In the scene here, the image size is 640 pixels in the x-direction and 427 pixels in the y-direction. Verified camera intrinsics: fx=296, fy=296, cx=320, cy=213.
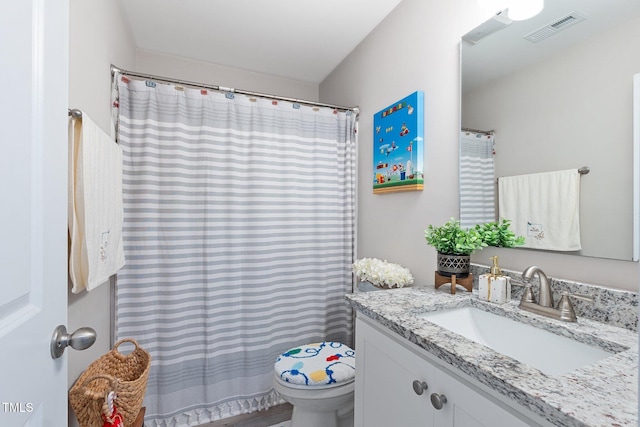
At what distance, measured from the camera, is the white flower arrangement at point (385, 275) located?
5.00 feet

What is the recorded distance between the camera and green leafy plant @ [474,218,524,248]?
115 cm

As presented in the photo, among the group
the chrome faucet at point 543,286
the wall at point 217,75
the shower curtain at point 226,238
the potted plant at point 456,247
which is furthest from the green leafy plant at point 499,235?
the wall at point 217,75

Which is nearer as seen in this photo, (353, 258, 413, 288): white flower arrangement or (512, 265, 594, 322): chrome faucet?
(512, 265, 594, 322): chrome faucet

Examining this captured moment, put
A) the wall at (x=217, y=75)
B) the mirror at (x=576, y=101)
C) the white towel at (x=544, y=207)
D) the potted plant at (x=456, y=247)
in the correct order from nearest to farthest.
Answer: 1. the mirror at (x=576, y=101)
2. the white towel at (x=544, y=207)
3. the potted plant at (x=456, y=247)
4. the wall at (x=217, y=75)

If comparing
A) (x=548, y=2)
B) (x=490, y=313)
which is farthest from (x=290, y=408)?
(x=548, y=2)

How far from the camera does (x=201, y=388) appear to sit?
5.90ft

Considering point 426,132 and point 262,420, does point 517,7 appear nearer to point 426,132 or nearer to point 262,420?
point 426,132

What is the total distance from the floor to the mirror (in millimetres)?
1785

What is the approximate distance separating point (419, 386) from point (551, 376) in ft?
1.05

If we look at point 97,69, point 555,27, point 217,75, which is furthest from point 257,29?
point 555,27

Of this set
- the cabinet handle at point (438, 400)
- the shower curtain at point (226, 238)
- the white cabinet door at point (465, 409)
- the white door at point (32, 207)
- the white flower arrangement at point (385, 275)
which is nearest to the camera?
the white door at point (32, 207)

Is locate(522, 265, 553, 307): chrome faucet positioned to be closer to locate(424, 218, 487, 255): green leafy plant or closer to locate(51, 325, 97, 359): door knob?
locate(424, 218, 487, 255): green leafy plant

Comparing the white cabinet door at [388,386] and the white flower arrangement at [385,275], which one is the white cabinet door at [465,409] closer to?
the white cabinet door at [388,386]

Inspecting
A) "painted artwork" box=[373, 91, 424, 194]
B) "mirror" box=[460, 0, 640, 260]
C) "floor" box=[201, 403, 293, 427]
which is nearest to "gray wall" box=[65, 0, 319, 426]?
"floor" box=[201, 403, 293, 427]
